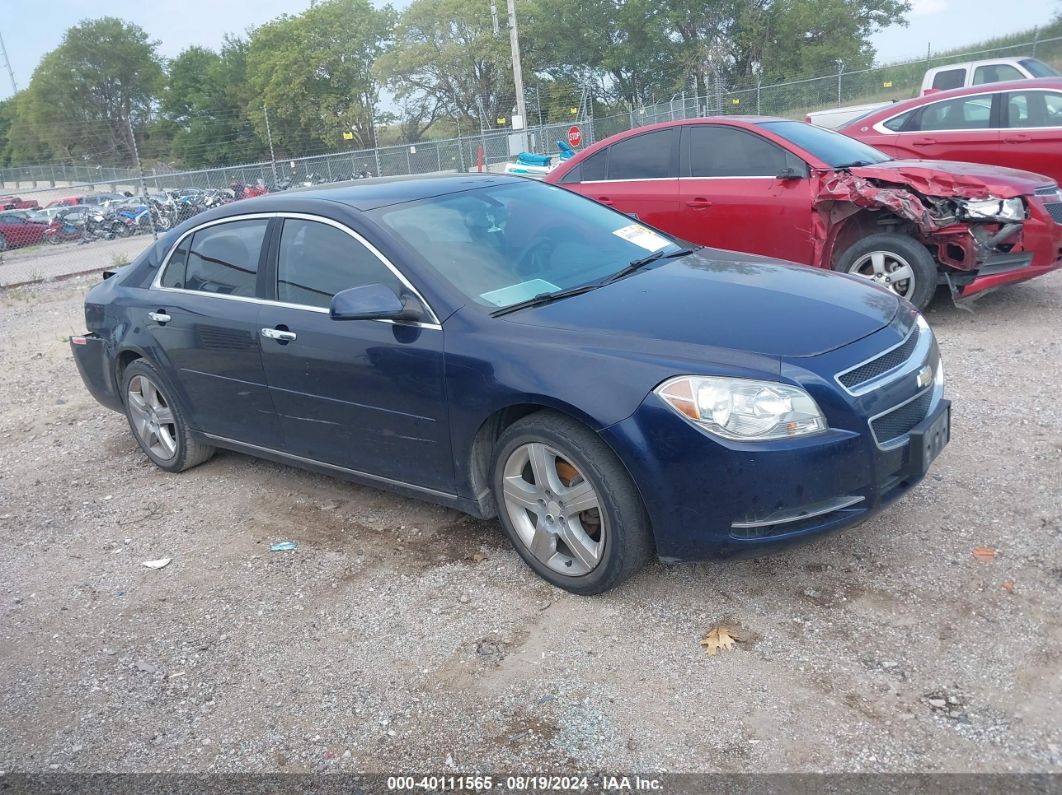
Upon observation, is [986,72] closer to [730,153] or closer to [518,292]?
[730,153]

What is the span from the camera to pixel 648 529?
330cm

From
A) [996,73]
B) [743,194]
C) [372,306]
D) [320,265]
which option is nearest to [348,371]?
[372,306]

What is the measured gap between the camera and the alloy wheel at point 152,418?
5.34 meters

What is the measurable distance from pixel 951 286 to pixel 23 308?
1226 cm

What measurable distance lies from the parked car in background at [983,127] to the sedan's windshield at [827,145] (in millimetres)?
2290

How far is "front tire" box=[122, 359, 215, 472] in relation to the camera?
17.1ft

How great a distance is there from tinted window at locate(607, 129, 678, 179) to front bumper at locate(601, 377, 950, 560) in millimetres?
4913

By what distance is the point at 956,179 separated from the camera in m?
6.35

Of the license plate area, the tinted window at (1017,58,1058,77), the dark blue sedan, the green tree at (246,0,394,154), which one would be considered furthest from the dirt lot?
the green tree at (246,0,394,154)

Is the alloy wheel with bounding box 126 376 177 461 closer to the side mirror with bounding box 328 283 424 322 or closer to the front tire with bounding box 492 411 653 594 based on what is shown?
the side mirror with bounding box 328 283 424 322

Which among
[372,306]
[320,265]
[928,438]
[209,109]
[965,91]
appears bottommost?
[928,438]

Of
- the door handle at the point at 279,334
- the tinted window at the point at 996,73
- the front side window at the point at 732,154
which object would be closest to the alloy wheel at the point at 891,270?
the front side window at the point at 732,154

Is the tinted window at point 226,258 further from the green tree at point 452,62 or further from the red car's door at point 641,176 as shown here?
the green tree at point 452,62

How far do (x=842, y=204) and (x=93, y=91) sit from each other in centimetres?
8857
